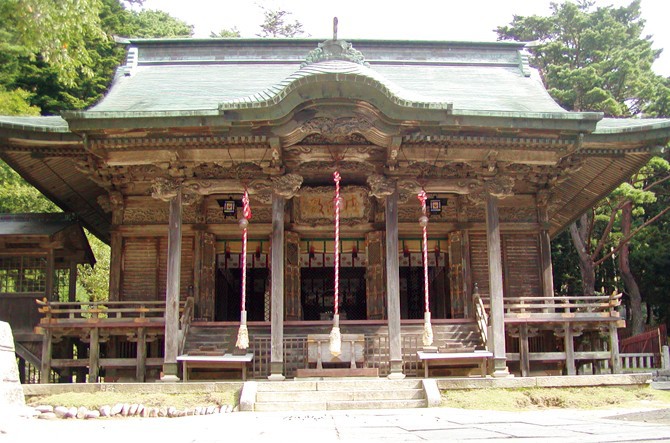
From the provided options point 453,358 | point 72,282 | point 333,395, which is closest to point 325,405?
point 333,395

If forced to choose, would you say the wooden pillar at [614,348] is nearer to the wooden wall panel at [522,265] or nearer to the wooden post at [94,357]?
the wooden wall panel at [522,265]

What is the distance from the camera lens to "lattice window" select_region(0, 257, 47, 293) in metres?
16.2

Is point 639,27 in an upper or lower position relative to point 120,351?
upper

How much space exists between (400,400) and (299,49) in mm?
11682

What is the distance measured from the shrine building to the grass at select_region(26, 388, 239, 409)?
137 cm

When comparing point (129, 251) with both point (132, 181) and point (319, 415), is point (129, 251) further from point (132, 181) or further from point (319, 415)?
point (319, 415)

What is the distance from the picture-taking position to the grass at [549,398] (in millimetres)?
10414

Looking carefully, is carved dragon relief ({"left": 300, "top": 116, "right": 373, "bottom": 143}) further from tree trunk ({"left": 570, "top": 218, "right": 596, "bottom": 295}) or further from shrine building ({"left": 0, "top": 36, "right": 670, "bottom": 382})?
tree trunk ({"left": 570, "top": 218, "right": 596, "bottom": 295})

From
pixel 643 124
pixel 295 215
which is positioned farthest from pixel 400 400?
pixel 643 124

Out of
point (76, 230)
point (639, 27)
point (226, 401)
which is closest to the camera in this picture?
point (226, 401)

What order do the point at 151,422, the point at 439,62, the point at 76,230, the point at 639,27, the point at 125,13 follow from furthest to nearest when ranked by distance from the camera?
1. the point at 125,13
2. the point at 639,27
3. the point at 439,62
4. the point at 76,230
5. the point at 151,422

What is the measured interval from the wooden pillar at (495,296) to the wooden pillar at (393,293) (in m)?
1.79

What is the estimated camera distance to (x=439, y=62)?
18297 mm

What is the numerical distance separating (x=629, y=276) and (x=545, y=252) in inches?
534
